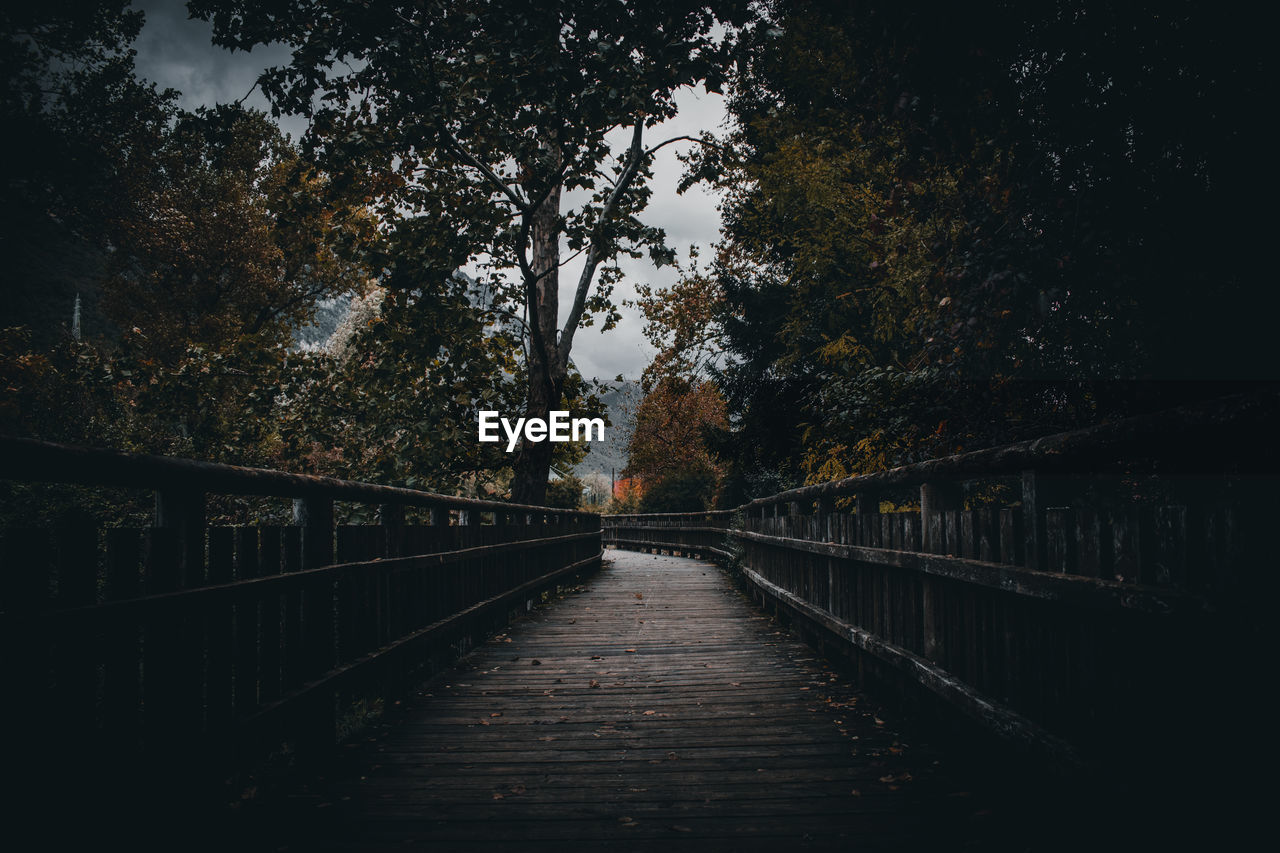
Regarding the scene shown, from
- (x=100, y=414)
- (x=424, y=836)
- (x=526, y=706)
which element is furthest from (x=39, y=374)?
(x=424, y=836)

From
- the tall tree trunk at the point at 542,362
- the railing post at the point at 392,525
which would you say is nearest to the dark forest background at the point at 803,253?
the tall tree trunk at the point at 542,362

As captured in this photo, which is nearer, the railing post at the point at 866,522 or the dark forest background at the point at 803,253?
the railing post at the point at 866,522

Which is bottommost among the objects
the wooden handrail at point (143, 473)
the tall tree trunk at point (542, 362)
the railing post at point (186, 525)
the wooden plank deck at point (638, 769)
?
the wooden plank deck at point (638, 769)

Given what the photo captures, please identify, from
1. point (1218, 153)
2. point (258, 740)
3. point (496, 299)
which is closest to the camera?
point (258, 740)

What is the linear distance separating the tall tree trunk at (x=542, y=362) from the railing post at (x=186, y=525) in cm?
974

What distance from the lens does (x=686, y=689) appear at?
17.2 feet

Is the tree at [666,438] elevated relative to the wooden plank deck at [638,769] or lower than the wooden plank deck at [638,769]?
elevated

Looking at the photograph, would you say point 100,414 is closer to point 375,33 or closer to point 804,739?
point 375,33

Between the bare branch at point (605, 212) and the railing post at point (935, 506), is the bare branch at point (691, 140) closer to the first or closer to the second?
the bare branch at point (605, 212)

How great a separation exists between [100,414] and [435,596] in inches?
643

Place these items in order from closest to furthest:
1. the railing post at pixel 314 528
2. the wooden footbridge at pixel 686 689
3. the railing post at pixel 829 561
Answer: the wooden footbridge at pixel 686 689
the railing post at pixel 314 528
the railing post at pixel 829 561

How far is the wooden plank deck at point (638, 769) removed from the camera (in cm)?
284

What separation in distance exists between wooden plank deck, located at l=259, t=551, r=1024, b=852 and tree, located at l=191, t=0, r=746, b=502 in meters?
5.60

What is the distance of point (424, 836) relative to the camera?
9.26 ft
